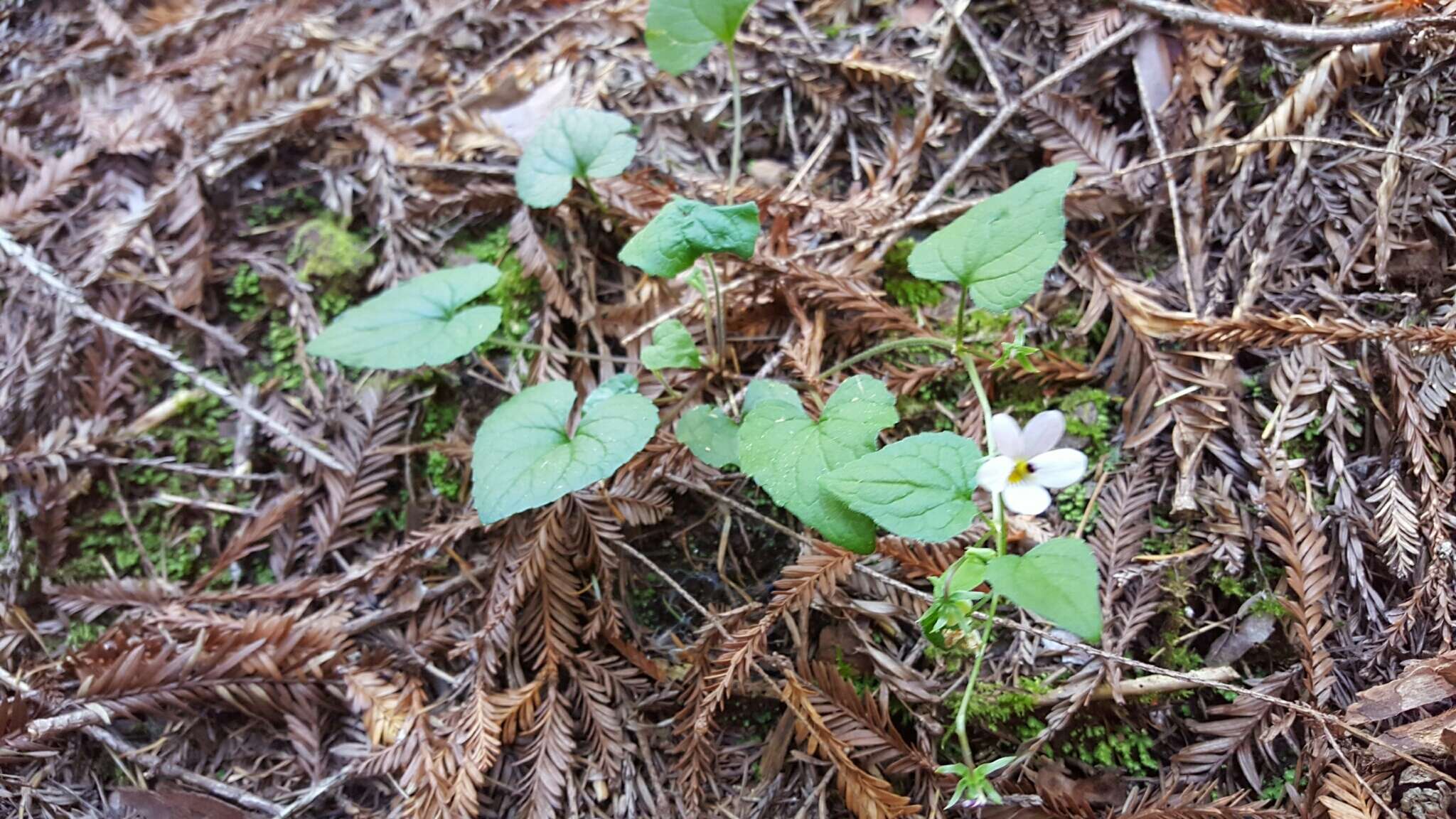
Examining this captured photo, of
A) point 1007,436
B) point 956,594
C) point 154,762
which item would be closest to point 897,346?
point 1007,436

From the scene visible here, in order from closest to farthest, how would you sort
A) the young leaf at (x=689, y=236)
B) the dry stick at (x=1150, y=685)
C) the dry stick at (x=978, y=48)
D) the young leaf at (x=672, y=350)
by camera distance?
the dry stick at (x=1150, y=685) < the young leaf at (x=689, y=236) < the young leaf at (x=672, y=350) < the dry stick at (x=978, y=48)

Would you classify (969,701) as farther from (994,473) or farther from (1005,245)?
(1005,245)

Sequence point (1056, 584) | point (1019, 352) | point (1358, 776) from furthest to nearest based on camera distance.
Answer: point (1019, 352)
point (1358, 776)
point (1056, 584)

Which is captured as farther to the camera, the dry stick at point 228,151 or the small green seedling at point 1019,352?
the dry stick at point 228,151

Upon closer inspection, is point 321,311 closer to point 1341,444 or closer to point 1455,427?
point 1341,444

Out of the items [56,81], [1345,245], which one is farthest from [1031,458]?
[56,81]

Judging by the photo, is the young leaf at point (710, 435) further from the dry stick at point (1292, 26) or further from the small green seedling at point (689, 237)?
the dry stick at point (1292, 26)

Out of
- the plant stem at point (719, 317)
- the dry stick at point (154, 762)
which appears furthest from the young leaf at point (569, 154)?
the dry stick at point (154, 762)
